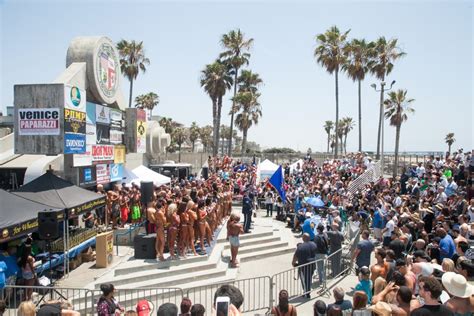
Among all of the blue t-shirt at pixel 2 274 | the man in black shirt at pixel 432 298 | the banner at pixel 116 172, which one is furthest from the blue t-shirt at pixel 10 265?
the banner at pixel 116 172

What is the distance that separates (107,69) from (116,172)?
4850mm

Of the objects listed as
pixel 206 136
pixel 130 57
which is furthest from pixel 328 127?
pixel 130 57

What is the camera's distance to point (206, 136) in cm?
8000

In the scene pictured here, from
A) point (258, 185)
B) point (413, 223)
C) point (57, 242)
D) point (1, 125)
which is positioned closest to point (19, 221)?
point (57, 242)

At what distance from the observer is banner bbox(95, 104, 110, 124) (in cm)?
1714

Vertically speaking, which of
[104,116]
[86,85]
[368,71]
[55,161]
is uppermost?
[368,71]

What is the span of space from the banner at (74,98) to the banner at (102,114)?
1.63 meters

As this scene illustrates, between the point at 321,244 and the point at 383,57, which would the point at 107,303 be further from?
the point at 383,57

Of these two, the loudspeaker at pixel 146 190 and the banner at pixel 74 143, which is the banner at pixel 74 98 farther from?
the loudspeaker at pixel 146 190

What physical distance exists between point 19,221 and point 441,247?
9214 millimetres

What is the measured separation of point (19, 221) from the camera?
8.89m

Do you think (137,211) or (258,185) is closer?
(137,211)

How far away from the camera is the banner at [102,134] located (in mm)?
17500

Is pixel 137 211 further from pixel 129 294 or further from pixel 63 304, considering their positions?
pixel 63 304
